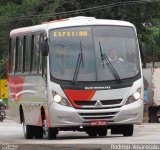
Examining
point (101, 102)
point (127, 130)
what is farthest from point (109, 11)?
point (101, 102)

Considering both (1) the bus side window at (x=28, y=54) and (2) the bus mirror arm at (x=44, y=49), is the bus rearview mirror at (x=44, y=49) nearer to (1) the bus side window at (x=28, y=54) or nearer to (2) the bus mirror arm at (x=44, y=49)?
(2) the bus mirror arm at (x=44, y=49)

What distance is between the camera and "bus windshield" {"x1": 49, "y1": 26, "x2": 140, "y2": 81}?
2061cm

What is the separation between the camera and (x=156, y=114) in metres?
43.2

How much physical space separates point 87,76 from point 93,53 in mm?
638

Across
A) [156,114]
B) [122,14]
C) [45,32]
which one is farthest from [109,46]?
[122,14]

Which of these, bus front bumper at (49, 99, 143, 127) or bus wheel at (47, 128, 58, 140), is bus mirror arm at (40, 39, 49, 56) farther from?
bus wheel at (47, 128, 58, 140)

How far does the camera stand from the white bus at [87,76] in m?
20.4

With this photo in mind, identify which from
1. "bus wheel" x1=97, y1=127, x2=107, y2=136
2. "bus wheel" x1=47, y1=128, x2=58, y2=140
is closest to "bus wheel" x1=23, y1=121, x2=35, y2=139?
"bus wheel" x1=97, y1=127, x2=107, y2=136

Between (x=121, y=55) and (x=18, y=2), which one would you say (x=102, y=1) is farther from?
(x=121, y=55)

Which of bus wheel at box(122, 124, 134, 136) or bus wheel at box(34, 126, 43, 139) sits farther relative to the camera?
bus wheel at box(34, 126, 43, 139)

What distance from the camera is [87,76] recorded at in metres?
20.6

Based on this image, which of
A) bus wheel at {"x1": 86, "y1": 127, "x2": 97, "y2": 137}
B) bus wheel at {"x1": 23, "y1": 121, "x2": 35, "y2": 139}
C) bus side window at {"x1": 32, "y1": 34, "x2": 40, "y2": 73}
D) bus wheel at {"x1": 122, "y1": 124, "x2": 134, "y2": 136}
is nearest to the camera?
bus wheel at {"x1": 122, "y1": 124, "x2": 134, "y2": 136}

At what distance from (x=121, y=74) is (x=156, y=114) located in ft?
74.4

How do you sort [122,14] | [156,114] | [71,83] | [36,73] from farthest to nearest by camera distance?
[122,14], [156,114], [36,73], [71,83]
